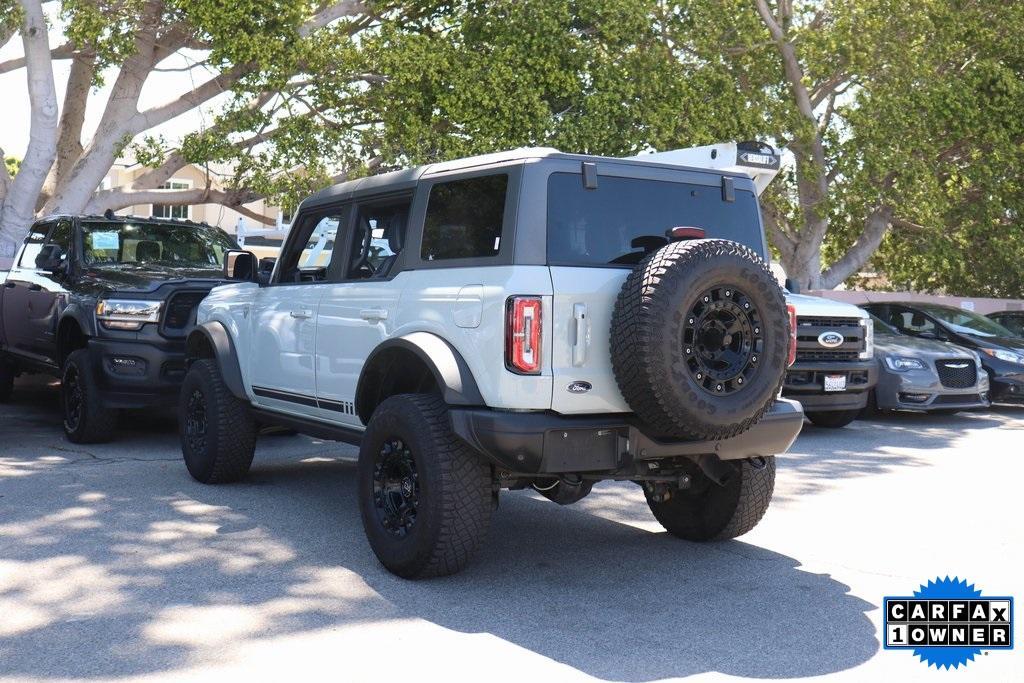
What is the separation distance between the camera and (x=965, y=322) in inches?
593

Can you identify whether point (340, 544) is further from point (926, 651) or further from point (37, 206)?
point (37, 206)

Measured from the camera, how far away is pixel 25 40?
1625 centimetres

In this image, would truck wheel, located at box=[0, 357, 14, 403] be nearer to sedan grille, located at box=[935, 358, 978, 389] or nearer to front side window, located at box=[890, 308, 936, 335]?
sedan grille, located at box=[935, 358, 978, 389]

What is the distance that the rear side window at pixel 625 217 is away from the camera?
5.39 m

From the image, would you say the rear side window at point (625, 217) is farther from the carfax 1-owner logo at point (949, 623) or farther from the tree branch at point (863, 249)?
the tree branch at point (863, 249)

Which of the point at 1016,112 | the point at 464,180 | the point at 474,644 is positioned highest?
the point at 1016,112

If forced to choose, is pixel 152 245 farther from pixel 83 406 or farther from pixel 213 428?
pixel 213 428

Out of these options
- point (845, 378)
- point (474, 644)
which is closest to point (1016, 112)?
point (845, 378)

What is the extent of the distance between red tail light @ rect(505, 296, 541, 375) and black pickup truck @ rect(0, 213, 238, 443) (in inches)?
198

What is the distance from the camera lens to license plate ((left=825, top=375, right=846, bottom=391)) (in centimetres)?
1108

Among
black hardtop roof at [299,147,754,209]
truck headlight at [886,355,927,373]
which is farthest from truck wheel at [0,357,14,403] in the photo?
truck headlight at [886,355,927,373]

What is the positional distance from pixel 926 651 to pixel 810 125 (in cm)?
1820

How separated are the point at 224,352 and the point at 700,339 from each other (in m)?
3.79

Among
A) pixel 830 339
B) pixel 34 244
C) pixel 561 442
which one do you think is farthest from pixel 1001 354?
pixel 34 244
